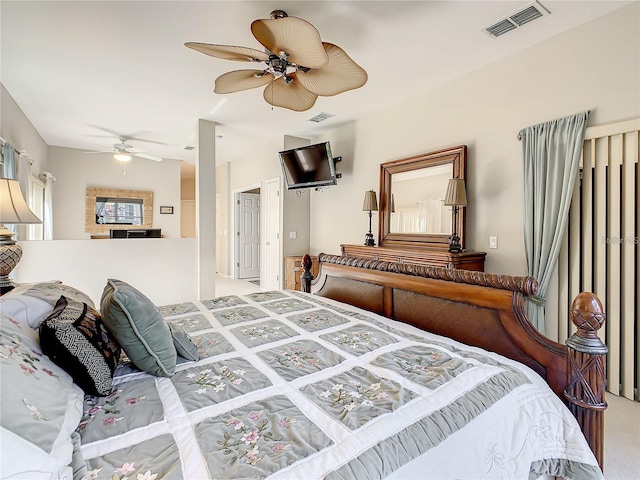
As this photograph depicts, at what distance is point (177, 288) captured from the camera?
15.5 ft

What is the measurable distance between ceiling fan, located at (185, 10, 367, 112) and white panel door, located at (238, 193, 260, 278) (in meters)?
4.85

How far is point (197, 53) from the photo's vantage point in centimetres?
283

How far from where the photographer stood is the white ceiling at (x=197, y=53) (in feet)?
7.39

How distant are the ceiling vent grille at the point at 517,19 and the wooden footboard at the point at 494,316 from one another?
6.45ft

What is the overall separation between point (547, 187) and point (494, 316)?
1.62 m

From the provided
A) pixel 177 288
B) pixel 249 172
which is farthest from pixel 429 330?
pixel 249 172

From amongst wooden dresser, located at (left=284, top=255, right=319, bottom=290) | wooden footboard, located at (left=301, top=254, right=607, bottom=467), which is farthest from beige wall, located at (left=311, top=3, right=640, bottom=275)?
wooden dresser, located at (left=284, top=255, right=319, bottom=290)

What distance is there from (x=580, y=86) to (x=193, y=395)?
3297 mm

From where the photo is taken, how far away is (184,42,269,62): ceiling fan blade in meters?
1.91

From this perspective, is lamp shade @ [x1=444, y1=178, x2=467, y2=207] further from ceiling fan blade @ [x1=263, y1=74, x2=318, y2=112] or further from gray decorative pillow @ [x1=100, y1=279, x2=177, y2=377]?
gray decorative pillow @ [x1=100, y1=279, x2=177, y2=377]

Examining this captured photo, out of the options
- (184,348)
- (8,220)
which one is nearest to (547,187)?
(184,348)

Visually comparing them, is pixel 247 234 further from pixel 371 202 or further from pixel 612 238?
pixel 612 238

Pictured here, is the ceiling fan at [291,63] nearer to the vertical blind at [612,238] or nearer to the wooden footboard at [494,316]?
the wooden footboard at [494,316]

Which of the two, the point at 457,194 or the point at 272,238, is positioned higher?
the point at 457,194
